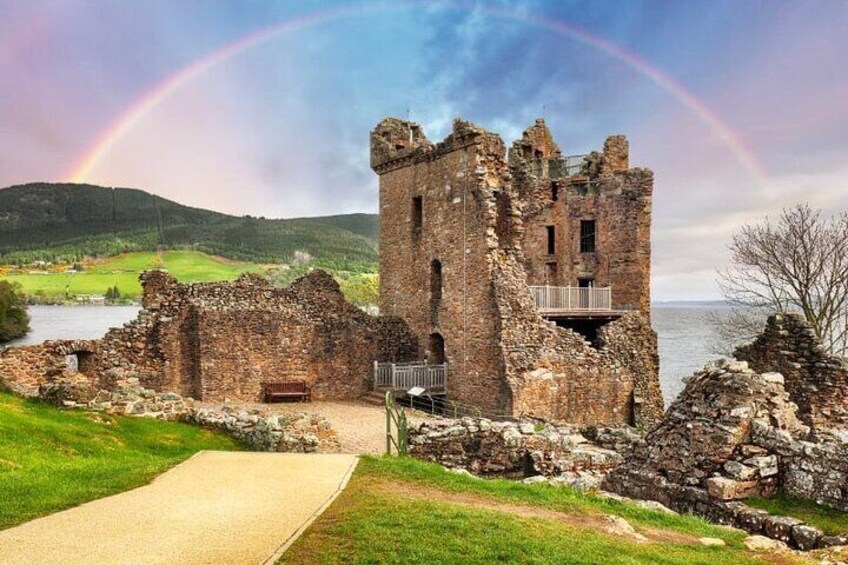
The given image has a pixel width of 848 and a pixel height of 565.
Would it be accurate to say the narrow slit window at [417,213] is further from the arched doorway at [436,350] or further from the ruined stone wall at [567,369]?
the ruined stone wall at [567,369]

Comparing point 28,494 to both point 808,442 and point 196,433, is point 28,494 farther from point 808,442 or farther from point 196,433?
point 808,442

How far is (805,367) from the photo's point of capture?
17.8 metres

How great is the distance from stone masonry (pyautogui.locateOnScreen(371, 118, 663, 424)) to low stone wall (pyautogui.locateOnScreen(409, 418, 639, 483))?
22.5 feet

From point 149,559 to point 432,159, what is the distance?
73.9 ft

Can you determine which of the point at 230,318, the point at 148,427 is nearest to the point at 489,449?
the point at 148,427

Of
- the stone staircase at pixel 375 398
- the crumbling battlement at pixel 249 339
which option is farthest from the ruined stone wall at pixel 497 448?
the crumbling battlement at pixel 249 339

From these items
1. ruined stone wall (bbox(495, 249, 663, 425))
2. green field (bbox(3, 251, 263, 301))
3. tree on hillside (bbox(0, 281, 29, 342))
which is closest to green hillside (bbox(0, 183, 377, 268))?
green field (bbox(3, 251, 263, 301))

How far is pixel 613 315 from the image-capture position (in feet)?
101

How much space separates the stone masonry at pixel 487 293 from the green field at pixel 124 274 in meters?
44.2

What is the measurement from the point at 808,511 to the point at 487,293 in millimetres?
14941

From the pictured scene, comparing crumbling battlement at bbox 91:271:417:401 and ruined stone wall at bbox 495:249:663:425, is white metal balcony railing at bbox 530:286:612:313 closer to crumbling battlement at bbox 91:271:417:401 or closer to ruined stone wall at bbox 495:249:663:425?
ruined stone wall at bbox 495:249:663:425

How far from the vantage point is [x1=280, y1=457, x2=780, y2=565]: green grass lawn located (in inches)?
288

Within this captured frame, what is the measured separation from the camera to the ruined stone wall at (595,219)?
33.9m

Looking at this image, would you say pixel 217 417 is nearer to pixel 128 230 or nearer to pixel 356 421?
pixel 356 421
